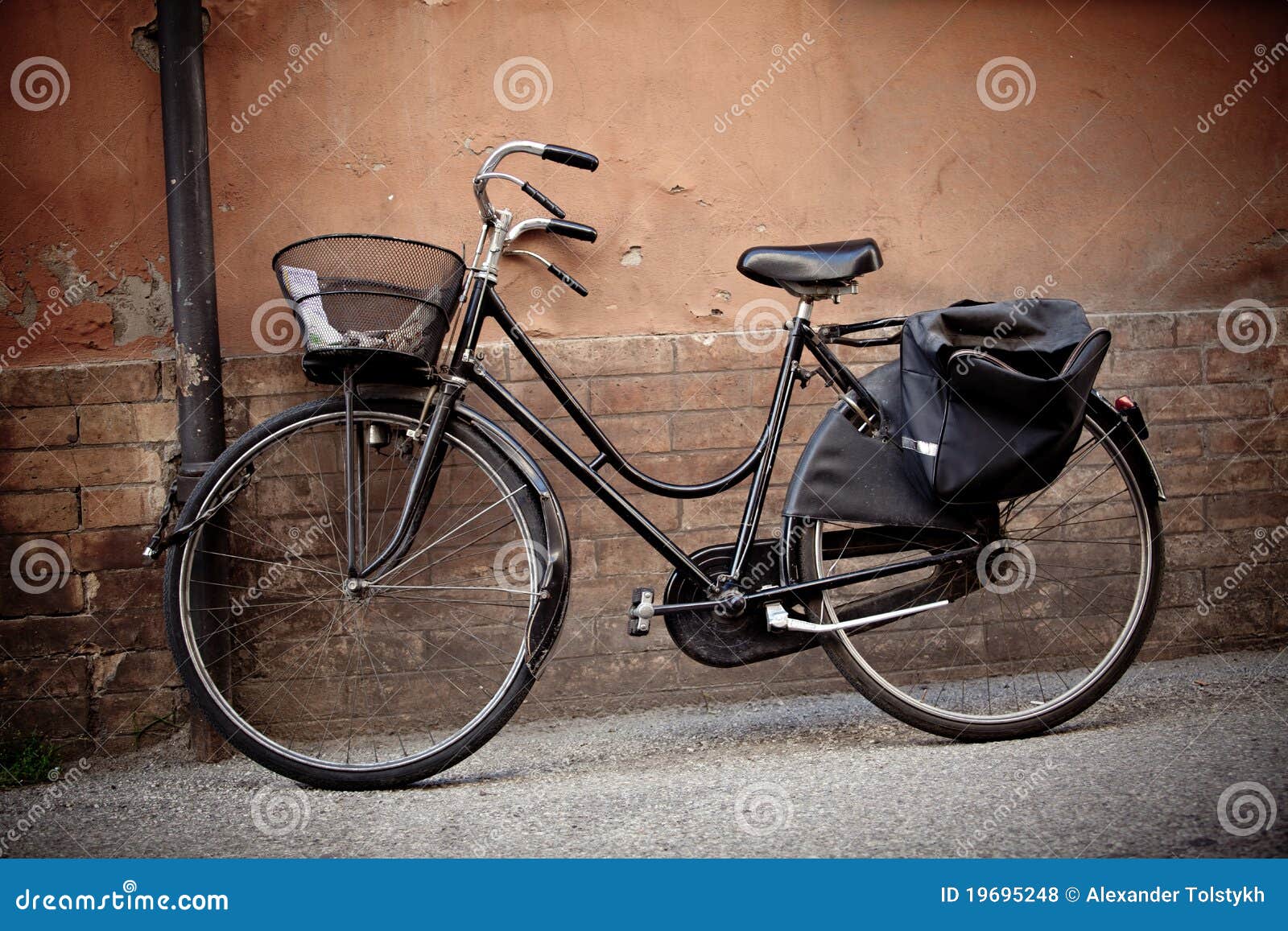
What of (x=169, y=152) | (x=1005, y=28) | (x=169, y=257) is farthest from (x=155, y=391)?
(x=1005, y=28)

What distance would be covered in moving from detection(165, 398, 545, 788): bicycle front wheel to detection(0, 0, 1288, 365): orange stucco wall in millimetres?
514

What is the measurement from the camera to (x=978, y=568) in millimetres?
2934

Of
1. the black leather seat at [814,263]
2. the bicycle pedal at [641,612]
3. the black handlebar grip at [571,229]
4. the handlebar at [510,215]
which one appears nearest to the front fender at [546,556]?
the bicycle pedal at [641,612]

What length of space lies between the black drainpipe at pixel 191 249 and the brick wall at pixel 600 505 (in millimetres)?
115

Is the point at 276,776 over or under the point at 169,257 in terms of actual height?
under

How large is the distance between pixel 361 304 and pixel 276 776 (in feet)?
4.67

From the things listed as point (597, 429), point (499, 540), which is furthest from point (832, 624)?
point (499, 540)

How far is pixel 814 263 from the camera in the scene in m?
2.80

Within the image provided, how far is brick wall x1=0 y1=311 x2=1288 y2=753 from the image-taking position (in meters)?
3.17

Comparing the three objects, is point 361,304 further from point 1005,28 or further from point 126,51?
point 1005,28

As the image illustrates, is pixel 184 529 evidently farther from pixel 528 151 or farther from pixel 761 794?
pixel 761 794

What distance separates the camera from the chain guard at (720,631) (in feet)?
9.53

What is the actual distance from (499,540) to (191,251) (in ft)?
4.16

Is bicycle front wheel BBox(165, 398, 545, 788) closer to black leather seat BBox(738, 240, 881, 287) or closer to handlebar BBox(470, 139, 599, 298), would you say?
handlebar BBox(470, 139, 599, 298)
